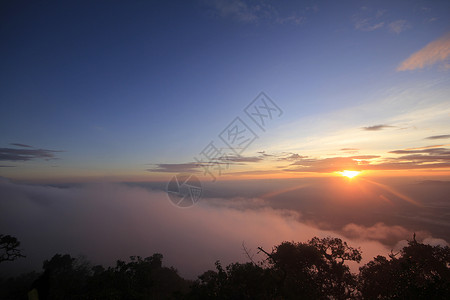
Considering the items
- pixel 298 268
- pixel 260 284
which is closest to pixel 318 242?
pixel 298 268

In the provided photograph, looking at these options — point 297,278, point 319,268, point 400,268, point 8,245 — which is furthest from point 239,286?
point 8,245

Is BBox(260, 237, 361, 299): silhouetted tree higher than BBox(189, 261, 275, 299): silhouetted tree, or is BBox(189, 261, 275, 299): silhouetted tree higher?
BBox(189, 261, 275, 299): silhouetted tree

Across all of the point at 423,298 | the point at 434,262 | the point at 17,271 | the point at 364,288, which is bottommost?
the point at 17,271

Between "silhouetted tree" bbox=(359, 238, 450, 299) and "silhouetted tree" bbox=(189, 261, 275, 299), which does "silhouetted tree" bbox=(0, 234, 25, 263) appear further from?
"silhouetted tree" bbox=(359, 238, 450, 299)

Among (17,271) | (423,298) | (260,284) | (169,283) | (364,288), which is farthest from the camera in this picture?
(17,271)

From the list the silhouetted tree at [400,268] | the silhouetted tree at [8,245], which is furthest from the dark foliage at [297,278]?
the silhouetted tree at [8,245]

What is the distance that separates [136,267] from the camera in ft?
68.0

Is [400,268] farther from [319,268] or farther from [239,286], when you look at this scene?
[239,286]

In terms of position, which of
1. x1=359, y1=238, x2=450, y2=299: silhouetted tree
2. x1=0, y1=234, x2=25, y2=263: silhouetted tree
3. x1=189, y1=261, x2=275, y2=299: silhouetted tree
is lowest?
x1=359, y1=238, x2=450, y2=299: silhouetted tree

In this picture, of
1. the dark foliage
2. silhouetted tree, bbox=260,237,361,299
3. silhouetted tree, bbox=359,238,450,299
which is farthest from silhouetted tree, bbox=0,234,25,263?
silhouetted tree, bbox=359,238,450,299

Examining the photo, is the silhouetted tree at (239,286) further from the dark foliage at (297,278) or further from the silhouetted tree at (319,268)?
the silhouetted tree at (319,268)

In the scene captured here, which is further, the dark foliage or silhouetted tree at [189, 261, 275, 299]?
the dark foliage

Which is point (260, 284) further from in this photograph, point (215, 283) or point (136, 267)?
point (136, 267)

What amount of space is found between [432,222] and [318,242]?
285367 mm
